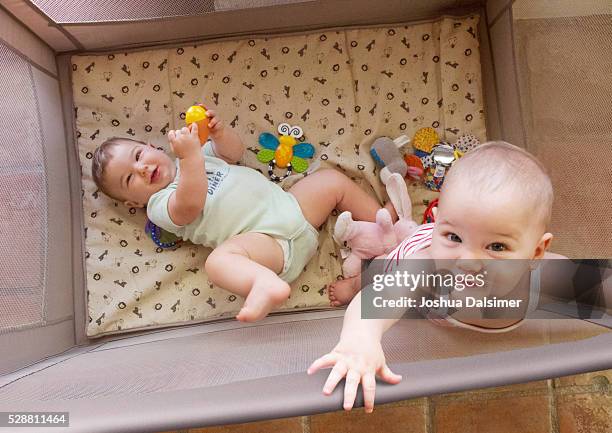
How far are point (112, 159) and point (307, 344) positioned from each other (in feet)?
1.84

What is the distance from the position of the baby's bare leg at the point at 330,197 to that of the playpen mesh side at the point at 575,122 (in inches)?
13.1

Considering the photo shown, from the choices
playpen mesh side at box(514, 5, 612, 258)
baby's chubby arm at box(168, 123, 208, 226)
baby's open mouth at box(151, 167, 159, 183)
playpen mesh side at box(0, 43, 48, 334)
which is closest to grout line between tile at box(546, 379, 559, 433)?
playpen mesh side at box(514, 5, 612, 258)

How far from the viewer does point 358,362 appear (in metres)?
0.65

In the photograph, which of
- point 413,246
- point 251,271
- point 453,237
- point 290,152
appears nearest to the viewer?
point 453,237

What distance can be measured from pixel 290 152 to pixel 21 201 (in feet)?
1.74

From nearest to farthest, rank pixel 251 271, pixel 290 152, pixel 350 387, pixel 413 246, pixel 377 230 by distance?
pixel 350 387 < pixel 413 246 < pixel 251 271 < pixel 377 230 < pixel 290 152

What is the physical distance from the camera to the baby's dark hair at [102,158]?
1.11m

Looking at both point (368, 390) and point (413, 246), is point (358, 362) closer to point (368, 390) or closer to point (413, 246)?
point (368, 390)

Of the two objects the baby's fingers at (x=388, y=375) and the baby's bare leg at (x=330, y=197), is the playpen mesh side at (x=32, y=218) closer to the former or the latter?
the baby's bare leg at (x=330, y=197)

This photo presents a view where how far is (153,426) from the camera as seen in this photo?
0.60 m
